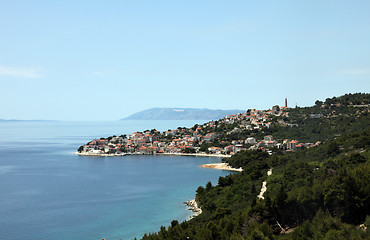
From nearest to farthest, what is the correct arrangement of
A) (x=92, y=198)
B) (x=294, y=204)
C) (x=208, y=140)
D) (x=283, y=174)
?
(x=294, y=204), (x=283, y=174), (x=92, y=198), (x=208, y=140)

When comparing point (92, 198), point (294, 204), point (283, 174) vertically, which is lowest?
point (92, 198)

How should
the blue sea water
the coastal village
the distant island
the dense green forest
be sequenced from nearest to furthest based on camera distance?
the dense green forest < the distant island < the blue sea water < the coastal village

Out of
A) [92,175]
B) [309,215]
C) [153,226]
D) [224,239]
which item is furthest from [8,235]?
[92,175]

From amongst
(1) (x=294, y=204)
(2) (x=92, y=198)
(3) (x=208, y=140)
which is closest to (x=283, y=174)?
(1) (x=294, y=204)

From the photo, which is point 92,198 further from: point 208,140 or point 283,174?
point 208,140

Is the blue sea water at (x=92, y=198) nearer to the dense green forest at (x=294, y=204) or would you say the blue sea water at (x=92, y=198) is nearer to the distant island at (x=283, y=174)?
the distant island at (x=283, y=174)

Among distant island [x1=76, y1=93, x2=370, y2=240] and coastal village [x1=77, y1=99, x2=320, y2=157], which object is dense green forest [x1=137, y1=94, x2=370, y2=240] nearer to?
distant island [x1=76, y1=93, x2=370, y2=240]

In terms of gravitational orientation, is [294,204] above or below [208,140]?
above

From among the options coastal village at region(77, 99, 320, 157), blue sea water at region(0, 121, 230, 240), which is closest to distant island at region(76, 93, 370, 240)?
coastal village at region(77, 99, 320, 157)
